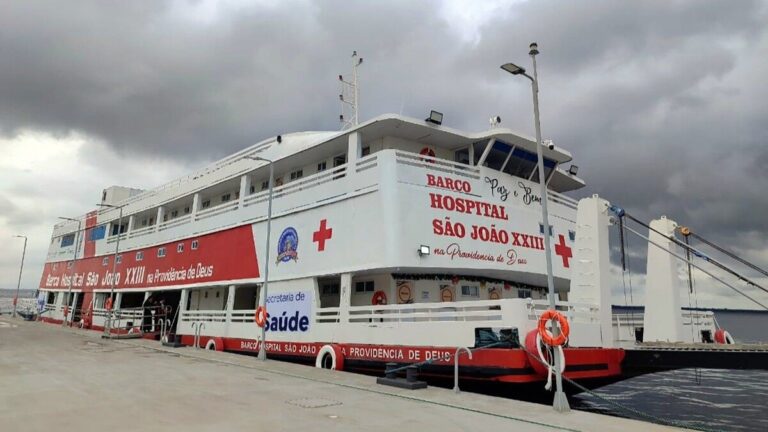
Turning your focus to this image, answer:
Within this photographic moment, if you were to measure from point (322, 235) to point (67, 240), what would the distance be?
124 feet

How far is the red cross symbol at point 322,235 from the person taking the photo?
1648 cm

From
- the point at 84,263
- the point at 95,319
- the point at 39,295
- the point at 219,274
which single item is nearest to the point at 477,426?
the point at 219,274

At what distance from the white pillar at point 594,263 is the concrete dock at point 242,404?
155 inches

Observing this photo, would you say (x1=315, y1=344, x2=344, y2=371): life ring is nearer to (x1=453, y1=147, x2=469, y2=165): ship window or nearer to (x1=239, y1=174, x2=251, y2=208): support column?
(x1=453, y1=147, x2=469, y2=165): ship window

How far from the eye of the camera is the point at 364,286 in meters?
16.8

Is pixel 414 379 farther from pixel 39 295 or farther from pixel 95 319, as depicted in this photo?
pixel 39 295

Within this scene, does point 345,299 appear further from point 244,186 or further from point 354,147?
point 244,186

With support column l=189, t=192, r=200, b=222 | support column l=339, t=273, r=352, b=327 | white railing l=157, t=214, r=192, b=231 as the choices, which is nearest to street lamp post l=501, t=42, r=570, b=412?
support column l=339, t=273, r=352, b=327

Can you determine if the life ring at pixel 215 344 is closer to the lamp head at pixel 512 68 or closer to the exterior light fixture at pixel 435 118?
the exterior light fixture at pixel 435 118

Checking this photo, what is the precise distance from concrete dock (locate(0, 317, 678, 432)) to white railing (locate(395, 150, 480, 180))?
20.9 feet

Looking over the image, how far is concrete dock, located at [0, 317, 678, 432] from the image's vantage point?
7.10 m

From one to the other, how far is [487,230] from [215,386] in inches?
355

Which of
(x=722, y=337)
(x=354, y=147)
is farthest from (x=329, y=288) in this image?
(x=722, y=337)

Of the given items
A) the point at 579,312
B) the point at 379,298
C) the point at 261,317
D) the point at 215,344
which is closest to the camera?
the point at 579,312
